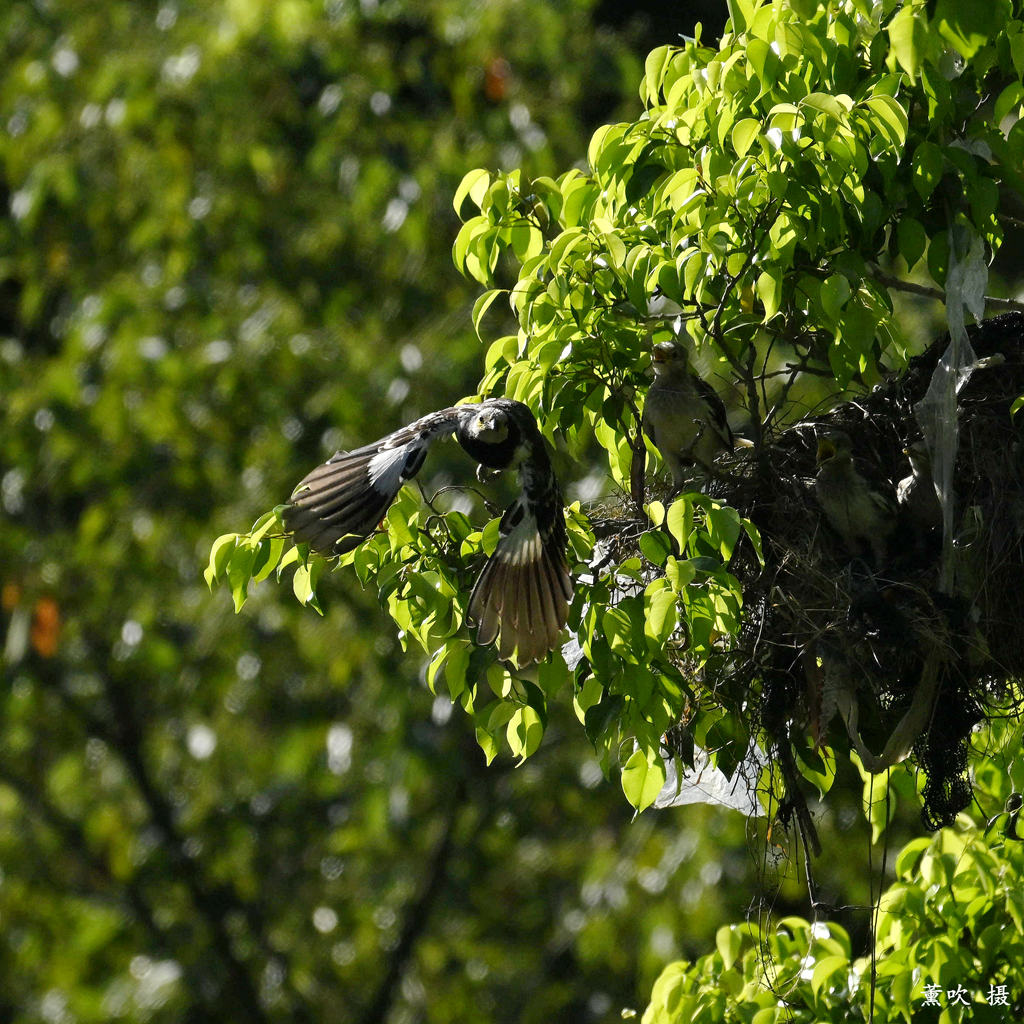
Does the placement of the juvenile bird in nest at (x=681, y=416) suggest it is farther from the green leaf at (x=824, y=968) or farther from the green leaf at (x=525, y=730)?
the green leaf at (x=824, y=968)

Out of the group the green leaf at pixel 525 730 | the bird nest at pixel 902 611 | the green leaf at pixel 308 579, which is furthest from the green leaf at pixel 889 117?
the green leaf at pixel 308 579

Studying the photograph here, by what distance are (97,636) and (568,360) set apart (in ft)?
18.2

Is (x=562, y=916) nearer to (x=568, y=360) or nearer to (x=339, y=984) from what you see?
(x=339, y=984)

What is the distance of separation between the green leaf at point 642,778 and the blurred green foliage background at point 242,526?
4.11m

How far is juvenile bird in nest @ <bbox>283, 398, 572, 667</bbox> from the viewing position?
2.45m

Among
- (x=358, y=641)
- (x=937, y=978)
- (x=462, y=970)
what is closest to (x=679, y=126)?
(x=937, y=978)

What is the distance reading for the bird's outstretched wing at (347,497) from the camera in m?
2.63

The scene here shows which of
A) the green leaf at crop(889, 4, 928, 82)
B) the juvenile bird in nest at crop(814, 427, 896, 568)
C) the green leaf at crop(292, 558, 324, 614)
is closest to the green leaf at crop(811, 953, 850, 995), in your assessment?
the juvenile bird in nest at crop(814, 427, 896, 568)

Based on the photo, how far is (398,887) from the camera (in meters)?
7.23

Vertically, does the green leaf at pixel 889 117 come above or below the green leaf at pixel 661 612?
above

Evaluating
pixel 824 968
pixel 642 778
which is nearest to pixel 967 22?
pixel 642 778

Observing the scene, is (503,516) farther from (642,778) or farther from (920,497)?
(920,497)

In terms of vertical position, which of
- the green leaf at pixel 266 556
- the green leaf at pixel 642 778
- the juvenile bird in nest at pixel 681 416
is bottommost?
the juvenile bird in nest at pixel 681 416

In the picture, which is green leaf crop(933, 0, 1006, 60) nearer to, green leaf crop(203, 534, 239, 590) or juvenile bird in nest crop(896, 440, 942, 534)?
juvenile bird in nest crop(896, 440, 942, 534)
